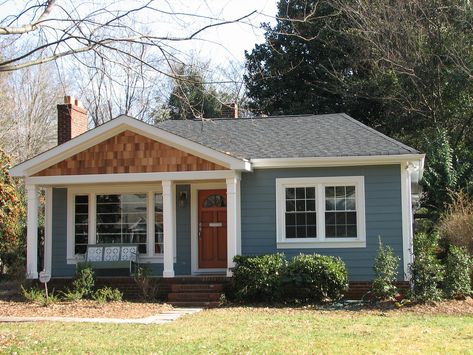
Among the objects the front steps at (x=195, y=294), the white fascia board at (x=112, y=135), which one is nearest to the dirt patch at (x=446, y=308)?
the front steps at (x=195, y=294)

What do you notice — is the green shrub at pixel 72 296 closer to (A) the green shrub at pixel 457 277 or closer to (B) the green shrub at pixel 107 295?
(B) the green shrub at pixel 107 295

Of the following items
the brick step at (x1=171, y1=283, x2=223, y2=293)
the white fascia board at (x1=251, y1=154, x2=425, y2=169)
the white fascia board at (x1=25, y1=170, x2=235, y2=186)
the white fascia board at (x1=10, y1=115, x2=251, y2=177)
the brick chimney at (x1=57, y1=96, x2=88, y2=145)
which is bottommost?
the brick step at (x1=171, y1=283, x2=223, y2=293)

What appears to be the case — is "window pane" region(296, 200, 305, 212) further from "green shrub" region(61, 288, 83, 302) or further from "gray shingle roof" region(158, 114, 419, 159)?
"green shrub" region(61, 288, 83, 302)

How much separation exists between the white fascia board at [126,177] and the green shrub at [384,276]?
12.5 ft

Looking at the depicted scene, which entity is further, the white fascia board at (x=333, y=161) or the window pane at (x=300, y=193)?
the window pane at (x=300, y=193)

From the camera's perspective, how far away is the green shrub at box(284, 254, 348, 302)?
1319 centimetres

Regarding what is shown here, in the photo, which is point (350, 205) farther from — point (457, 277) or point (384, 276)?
point (457, 277)

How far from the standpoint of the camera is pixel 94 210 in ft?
52.7

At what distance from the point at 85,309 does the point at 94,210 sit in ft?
13.1

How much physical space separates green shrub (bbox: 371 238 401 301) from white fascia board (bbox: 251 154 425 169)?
2.12 m

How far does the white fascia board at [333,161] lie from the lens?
45.7 ft

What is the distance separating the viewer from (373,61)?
2452cm

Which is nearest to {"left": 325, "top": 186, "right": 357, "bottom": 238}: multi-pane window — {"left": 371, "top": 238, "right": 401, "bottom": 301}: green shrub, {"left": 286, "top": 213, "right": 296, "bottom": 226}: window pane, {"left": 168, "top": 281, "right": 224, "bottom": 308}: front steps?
{"left": 286, "top": 213, "right": 296, "bottom": 226}: window pane

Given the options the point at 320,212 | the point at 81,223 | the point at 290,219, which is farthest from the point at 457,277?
the point at 81,223
